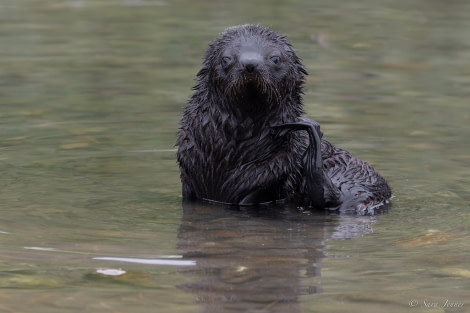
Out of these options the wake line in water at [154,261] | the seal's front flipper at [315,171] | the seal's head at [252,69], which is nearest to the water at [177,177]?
the wake line in water at [154,261]

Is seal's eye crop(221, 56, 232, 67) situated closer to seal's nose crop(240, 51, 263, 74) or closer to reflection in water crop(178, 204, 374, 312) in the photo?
seal's nose crop(240, 51, 263, 74)

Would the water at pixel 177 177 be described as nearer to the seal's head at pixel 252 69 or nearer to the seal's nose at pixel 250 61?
the seal's head at pixel 252 69

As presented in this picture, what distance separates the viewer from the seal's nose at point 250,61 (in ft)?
23.0

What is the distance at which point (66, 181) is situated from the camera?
801 centimetres

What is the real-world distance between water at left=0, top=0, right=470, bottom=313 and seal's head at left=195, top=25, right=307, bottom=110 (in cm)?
79

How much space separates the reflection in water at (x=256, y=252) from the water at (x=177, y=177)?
0.02m

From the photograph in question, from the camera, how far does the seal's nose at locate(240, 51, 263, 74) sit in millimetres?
7004

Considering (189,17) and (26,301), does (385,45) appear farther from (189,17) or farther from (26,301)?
(26,301)

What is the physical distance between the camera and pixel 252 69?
7.02 metres

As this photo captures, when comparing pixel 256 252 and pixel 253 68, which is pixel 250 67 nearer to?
pixel 253 68

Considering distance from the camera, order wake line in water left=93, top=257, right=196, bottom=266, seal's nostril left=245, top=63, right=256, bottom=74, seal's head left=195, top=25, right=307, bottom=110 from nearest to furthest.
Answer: wake line in water left=93, top=257, right=196, bottom=266 < seal's nostril left=245, top=63, right=256, bottom=74 < seal's head left=195, top=25, right=307, bottom=110

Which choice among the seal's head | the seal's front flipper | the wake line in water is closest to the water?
the wake line in water

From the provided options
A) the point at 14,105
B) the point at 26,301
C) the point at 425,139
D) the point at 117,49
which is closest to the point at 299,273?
the point at 26,301

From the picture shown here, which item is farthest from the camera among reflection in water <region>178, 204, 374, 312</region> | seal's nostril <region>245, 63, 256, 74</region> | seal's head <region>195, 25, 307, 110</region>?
seal's head <region>195, 25, 307, 110</region>
